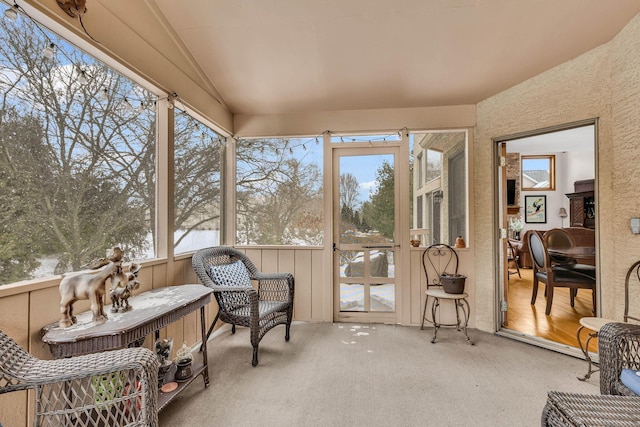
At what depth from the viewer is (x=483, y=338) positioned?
2.88 meters

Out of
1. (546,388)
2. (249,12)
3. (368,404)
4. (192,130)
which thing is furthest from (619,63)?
(192,130)

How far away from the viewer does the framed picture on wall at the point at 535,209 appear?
6.88 m

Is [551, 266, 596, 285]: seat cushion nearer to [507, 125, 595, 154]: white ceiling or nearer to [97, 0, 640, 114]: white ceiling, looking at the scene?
[507, 125, 595, 154]: white ceiling

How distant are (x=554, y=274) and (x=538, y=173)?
4690 millimetres

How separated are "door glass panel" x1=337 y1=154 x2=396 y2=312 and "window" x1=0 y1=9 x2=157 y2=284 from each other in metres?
2.10

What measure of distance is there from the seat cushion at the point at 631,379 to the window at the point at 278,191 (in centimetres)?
260

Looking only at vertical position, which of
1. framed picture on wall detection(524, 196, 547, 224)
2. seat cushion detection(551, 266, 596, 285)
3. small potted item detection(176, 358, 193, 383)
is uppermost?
framed picture on wall detection(524, 196, 547, 224)

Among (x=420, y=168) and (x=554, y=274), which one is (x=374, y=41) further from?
(x=554, y=274)

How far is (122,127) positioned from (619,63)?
379cm

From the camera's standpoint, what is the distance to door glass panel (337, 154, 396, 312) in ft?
10.9

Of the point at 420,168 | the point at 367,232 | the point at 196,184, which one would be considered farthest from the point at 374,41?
the point at 196,184

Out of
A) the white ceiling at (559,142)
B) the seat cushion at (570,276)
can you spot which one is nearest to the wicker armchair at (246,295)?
the seat cushion at (570,276)

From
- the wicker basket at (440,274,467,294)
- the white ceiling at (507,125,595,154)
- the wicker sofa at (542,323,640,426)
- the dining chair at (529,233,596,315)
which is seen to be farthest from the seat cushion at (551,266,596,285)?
the wicker sofa at (542,323,640,426)

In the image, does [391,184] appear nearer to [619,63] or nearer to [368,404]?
[619,63]
